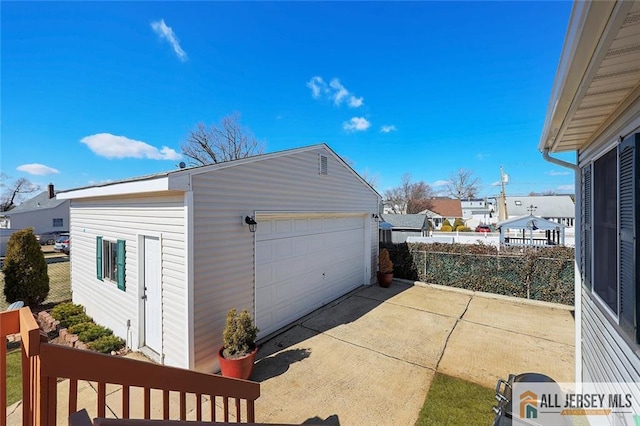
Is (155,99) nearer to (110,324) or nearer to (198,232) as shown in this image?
(110,324)

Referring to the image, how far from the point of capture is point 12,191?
3781cm

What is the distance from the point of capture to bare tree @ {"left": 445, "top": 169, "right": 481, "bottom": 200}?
1758 inches

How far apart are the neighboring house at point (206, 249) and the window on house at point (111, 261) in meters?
0.02

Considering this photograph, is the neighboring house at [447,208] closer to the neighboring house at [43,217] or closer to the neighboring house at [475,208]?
the neighboring house at [475,208]


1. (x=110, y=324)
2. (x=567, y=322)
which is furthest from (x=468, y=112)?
(x=110, y=324)

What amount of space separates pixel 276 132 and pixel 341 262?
14.0 m

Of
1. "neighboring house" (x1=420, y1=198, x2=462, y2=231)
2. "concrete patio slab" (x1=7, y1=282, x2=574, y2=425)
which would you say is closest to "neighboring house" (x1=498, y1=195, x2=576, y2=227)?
"neighboring house" (x1=420, y1=198, x2=462, y2=231)

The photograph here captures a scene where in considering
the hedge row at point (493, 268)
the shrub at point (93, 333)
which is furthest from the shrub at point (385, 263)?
the shrub at point (93, 333)

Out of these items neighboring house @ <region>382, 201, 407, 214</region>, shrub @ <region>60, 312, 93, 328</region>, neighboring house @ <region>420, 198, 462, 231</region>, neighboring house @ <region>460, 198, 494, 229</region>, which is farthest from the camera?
neighboring house @ <region>460, 198, 494, 229</region>

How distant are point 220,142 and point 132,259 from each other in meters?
16.0

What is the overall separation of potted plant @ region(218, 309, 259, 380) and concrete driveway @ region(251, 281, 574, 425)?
39cm

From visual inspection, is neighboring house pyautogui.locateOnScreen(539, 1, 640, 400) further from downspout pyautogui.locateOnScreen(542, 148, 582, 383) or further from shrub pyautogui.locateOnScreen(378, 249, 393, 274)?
shrub pyautogui.locateOnScreen(378, 249, 393, 274)

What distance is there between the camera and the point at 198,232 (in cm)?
401

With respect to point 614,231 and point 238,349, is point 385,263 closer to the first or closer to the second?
point 238,349
